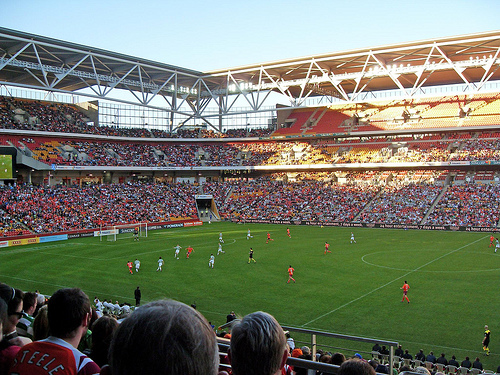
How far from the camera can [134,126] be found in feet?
256

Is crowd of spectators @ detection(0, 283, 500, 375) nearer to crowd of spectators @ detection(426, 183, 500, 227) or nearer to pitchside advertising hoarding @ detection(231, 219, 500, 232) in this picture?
pitchside advertising hoarding @ detection(231, 219, 500, 232)

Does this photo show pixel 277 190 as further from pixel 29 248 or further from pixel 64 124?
pixel 29 248

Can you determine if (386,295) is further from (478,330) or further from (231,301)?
(231,301)

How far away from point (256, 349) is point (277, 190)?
67.6 meters

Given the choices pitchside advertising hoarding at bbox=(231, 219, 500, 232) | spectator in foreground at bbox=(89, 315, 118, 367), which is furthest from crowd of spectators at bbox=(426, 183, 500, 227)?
spectator in foreground at bbox=(89, 315, 118, 367)

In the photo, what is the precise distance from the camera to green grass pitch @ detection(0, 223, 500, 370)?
18741 mm

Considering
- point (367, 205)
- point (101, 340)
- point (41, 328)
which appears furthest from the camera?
point (367, 205)

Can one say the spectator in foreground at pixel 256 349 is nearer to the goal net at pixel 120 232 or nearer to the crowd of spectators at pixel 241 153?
the goal net at pixel 120 232

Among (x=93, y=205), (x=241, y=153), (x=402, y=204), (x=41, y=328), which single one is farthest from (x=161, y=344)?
(x=241, y=153)

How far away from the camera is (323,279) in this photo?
27203 mm

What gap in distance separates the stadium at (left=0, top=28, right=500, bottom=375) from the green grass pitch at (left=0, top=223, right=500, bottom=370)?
0.16 meters

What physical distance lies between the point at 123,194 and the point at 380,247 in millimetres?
39243

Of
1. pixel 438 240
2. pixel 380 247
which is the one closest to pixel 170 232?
pixel 380 247

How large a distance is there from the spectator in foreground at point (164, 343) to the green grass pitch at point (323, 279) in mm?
15140
